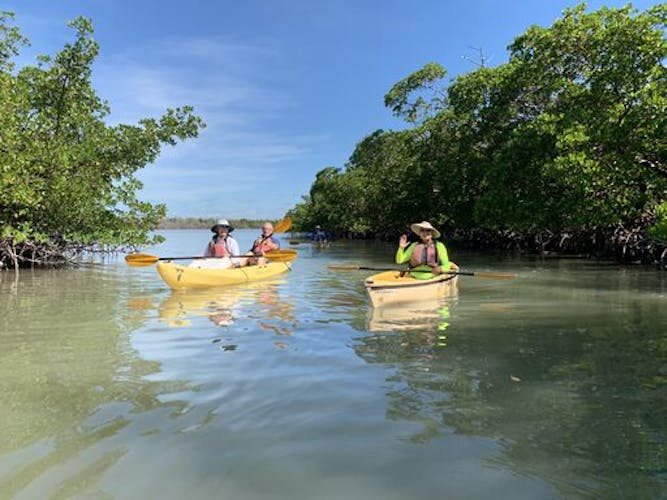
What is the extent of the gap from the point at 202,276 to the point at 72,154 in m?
6.35

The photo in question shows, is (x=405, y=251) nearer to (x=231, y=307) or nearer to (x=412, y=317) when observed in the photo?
(x=412, y=317)

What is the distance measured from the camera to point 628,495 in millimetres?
2561

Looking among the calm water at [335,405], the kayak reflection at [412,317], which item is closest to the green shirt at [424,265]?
the kayak reflection at [412,317]

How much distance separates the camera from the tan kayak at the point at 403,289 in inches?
314

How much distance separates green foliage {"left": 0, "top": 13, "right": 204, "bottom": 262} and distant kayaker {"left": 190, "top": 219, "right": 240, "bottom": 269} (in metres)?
4.48

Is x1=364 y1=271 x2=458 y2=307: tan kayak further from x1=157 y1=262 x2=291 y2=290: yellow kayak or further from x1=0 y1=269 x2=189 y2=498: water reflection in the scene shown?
x1=157 y1=262 x2=291 y2=290: yellow kayak

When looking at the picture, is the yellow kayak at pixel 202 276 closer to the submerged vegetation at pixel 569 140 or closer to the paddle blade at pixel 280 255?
the paddle blade at pixel 280 255

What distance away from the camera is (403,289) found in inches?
322

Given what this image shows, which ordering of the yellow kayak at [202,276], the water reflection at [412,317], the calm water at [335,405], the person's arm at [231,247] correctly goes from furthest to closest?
the person's arm at [231,247] → the yellow kayak at [202,276] → the water reflection at [412,317] → the calm water at [335,405]

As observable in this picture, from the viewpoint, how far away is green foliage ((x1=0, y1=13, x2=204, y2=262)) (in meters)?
13.5

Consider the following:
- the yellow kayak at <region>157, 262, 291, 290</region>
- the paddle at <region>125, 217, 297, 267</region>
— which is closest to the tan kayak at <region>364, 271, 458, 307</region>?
the yellow kayak at <region>157, 262, 291, 290</region>

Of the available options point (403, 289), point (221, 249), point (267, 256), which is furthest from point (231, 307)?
point (267, 256)

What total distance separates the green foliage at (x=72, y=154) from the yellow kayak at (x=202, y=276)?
4.86 meters

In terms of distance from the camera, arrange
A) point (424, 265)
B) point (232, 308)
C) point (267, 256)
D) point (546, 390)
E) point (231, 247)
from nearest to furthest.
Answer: point (546, 390) < point (232, 308) < point (424, 265) < point (231, 247) < point (267, 256)
